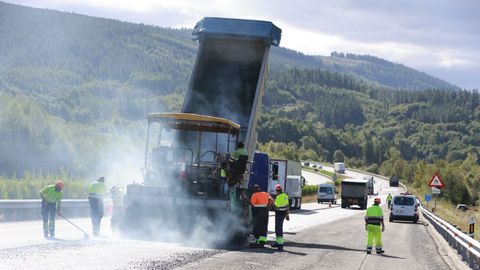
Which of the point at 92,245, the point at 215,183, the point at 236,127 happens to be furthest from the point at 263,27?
the point at 92,245

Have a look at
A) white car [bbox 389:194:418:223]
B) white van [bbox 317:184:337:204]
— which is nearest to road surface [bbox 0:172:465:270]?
white car [bbox 389:194:418:223]

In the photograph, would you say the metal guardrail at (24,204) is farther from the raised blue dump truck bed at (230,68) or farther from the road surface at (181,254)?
the raised blue dump truck bed at (230,68)

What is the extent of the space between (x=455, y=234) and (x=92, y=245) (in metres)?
10.7

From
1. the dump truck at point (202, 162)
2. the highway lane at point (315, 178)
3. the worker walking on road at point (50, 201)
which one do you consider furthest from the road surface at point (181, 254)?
the highway lane at point (315, 178)

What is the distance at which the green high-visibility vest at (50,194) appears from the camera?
18844 millimetres

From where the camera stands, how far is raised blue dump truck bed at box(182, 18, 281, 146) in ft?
69.9

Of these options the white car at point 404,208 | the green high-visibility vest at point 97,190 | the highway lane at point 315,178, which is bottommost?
the highway lane at point 315,178

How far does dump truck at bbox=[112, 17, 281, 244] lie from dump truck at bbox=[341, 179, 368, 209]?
41019mm

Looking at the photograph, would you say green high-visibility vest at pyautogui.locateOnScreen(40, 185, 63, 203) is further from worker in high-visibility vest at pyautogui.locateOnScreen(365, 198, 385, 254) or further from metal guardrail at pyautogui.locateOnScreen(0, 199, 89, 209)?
worker in high-visibility vest at pyautogui.locateOnScreen(365, 198, 385, 254)

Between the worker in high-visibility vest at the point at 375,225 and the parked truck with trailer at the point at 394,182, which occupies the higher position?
the worker in high-visibility vest at the point at 375,225

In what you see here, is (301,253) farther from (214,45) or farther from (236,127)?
(214,45)

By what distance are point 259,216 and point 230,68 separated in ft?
18.6

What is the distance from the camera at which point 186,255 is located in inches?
583

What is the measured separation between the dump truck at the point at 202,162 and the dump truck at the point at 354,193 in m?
41.0
